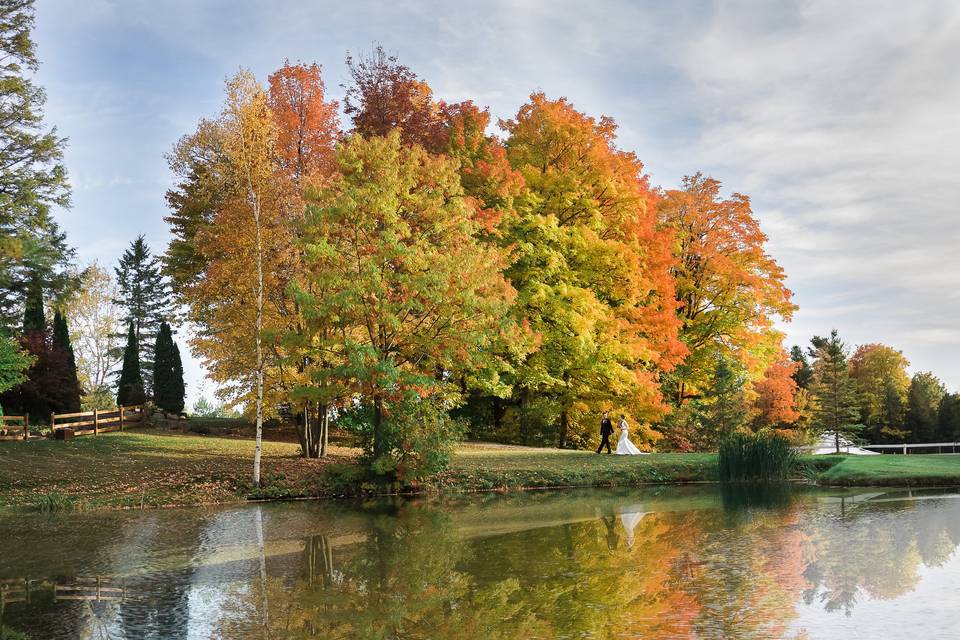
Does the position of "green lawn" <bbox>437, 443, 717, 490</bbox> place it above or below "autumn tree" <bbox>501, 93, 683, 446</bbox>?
below

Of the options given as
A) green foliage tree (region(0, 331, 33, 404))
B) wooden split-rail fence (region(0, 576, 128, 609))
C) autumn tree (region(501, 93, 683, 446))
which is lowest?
wooden split-rail fence (region(0, 576, 128, 609))

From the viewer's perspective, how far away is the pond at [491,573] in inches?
324

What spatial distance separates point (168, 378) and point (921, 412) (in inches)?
1802

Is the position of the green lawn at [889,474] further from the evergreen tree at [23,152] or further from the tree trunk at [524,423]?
the evergreen tree at [23,152]

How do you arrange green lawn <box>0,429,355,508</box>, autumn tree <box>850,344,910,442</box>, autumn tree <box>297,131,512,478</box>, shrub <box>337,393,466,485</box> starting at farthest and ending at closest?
autumn tree <box>850,344,910,442</box>
shrub <box>337,393,466,485</box>
autumn tree <box>297,131,512,478</box>
green lawn <box>0,429,355,508</box>

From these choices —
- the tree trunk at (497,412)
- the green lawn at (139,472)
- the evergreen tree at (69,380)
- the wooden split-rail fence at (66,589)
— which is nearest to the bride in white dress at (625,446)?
the tree trunk at (497,412)

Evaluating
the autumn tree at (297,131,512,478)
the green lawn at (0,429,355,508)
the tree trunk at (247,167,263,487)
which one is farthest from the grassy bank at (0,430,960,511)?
the autumn tree at (297,131,512,478)

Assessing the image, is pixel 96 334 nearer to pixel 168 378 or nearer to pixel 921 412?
pixel 168 378

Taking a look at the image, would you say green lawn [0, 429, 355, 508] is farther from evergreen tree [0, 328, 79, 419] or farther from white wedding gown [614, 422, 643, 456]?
white wedding gown [614, 422, 643, 456]

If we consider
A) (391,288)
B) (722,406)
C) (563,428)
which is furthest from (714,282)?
(391,288)

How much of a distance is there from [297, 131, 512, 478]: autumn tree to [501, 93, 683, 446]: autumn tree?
5822 millimetres

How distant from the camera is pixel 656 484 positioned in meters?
24.7

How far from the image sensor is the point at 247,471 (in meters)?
22.9

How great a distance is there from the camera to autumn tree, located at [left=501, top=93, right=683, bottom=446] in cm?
2852
